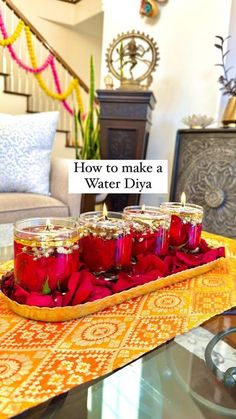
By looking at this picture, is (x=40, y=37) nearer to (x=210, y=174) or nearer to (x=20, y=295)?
(x=210, y=174)

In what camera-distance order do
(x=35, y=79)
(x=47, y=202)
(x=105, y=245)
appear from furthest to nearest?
(x=35, y=79) → (x=47, y=202) → (x=105, y=245)

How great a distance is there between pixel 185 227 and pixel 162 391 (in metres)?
0.33

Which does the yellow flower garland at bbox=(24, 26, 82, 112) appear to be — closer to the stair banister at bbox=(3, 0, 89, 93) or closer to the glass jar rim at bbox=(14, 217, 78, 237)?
the stair banister at bbox=(3, 0, 89, 93)

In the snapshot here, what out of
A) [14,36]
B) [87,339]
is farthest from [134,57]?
[87,339]

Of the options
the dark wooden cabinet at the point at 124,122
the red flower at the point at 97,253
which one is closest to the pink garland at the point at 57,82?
the dark wooden cabinet at the point at 124,122

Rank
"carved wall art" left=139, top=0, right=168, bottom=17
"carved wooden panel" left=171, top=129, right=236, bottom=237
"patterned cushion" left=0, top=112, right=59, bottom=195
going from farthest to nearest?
1. "carved wall art" left=139, top=0, right=168, bottom=17
2. "carved wooden panel" left=171, top=129, right=236, bottom=237
3. "patterned cushion" left=0, top=112, right=59, bottom=195

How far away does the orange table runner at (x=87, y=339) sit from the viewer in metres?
0.32

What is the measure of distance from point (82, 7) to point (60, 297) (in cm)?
503

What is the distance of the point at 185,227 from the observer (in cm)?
67

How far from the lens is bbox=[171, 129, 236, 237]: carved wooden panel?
1.78 m

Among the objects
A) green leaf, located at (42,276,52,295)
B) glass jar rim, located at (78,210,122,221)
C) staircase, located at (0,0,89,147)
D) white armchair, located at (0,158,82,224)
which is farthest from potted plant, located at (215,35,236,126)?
staircase, located at (0,0,89,147)

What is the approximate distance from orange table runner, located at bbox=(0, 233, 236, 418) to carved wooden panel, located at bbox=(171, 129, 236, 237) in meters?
1.31

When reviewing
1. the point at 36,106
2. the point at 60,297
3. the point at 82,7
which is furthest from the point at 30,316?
the point at 82,7

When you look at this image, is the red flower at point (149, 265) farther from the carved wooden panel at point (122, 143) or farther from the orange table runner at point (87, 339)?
the carved wooden panel at point (122, 143)
